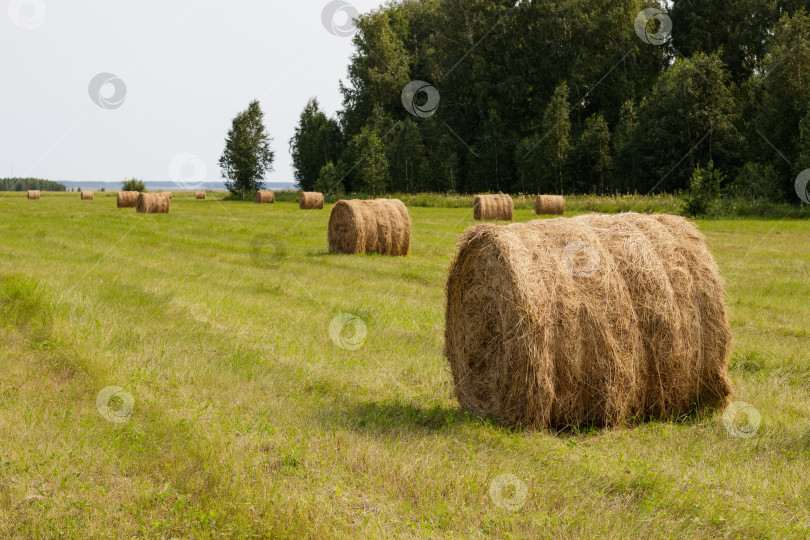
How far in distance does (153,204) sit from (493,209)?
2154 centimetres

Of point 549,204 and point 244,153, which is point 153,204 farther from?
point 244,153

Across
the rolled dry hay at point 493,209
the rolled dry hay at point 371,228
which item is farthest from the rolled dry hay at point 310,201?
the rolled dry hay at point 371,228

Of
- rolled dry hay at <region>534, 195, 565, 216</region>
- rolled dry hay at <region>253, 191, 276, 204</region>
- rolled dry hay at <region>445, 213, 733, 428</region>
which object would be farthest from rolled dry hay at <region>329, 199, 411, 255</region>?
rolled dry hay at <region>253, 191, 276, 204</region>

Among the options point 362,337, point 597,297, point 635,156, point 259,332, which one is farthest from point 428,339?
point 635,156

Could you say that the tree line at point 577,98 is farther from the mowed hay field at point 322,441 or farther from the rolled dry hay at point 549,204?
the mowed hay field at point 322,441

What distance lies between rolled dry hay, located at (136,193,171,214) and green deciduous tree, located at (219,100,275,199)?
125 ft

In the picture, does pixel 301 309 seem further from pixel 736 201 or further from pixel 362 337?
pixel 736 201

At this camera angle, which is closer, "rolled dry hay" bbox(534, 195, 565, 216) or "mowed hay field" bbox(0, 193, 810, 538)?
"mowed hay field" bbox(0, 193, 810, 538)

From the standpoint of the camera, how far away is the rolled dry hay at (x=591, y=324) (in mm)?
6465

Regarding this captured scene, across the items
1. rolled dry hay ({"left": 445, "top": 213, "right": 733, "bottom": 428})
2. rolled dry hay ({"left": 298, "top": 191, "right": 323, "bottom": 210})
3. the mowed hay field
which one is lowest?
the mowed hay field

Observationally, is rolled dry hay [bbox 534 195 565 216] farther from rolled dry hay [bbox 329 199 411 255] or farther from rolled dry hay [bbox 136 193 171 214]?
rolled dry hay [bbox 136 193 171 214]

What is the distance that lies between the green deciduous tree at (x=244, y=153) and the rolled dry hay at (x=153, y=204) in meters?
38.2

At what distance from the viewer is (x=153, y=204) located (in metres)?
42.8

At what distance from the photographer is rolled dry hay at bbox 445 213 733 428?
6.46 m
